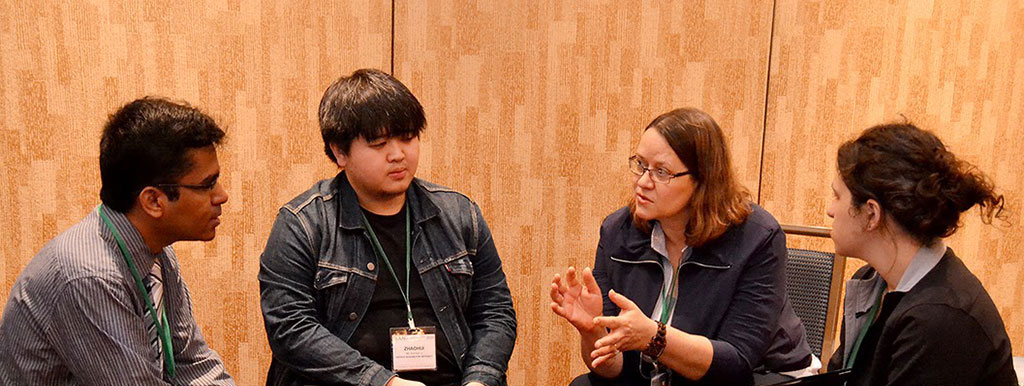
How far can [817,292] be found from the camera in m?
2.41

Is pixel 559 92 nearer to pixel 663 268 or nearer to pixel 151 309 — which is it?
pixel 663 268

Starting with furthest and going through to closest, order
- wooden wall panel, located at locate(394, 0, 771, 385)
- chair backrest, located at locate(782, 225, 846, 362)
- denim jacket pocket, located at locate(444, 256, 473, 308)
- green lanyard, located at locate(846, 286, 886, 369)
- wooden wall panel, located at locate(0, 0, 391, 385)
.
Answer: wooden wall panel, located at locate(394, 0, 771, 385) → wooden wall panel, located at locate(0, 0, 391, 385) → chair backrest, located at locate(782, 225, 846, 362) → denim jacket pocket, located at locate(444, 256, 473, 308) → green lanyard, located at locate(846, 286, 886, 369)

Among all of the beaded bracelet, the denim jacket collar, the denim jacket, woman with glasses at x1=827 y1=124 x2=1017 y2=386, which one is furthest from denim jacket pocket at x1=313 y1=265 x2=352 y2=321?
woman with glasses at x1=827 y1=124 x2=1017 y2=386

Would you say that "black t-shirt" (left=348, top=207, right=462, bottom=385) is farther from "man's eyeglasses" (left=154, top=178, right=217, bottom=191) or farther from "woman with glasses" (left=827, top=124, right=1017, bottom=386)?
"woman with glasses" (left=827, top=124, right=1017, bottom=386)

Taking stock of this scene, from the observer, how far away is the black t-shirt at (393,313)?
2.09 m

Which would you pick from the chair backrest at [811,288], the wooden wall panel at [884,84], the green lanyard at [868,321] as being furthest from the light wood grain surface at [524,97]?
the green lanyard at [868,321]

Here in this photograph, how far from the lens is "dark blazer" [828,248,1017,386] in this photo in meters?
1.59

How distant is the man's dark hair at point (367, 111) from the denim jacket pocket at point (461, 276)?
369 millimetres

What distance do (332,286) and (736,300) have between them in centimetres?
106

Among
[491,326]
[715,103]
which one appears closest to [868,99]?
[715,103]

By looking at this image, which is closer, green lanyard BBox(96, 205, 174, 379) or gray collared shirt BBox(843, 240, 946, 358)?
green lanyard BBox(96, 205, 174, 379)

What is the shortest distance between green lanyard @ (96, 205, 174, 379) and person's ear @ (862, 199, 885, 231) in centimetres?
160

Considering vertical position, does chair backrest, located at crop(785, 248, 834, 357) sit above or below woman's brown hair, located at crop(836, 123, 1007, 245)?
below

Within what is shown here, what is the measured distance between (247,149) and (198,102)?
0.78 ft
